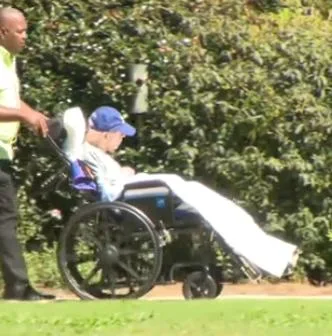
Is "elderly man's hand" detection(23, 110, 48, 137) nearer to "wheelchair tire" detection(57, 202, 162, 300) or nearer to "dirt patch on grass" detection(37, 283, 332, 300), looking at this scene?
"wheelchair tire" detection(57, 202, 162, 300)

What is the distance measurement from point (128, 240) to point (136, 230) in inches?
4.8

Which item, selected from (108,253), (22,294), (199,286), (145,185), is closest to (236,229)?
(199,286)

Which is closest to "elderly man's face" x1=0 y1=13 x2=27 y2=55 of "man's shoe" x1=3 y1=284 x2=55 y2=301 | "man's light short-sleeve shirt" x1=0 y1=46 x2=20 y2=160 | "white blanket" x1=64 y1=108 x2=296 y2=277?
"man's light short-sleeve shirt" x1=0 y1=46 x2=20 y2=160

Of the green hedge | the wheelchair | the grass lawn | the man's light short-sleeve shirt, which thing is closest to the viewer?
the grass lawn

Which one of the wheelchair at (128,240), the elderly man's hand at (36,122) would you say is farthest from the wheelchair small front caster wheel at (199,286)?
the elderly man's hand at (36,122)

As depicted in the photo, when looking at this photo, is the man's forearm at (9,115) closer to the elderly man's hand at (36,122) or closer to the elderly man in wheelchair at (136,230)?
the elderly man's hand at (36,122)

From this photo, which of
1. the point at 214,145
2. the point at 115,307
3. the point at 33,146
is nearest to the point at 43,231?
the point at 33,146

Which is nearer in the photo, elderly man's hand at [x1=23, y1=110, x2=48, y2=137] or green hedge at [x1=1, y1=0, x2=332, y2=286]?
elderly man's hand at [x1=23, y1=110, x2=48, y2=137]

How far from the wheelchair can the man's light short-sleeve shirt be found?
32 centimetres

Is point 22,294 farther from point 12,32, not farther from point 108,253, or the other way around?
point 12,32

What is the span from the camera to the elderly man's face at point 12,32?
9438 millimetres

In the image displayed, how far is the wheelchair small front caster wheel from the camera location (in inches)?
383

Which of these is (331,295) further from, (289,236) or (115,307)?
(115,307)

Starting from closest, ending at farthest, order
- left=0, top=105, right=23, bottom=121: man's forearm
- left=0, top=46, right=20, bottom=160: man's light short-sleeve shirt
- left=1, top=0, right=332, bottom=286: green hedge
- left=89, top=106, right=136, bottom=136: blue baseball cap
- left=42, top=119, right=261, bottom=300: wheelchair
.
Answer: left=0, top=105, right=23, bottom=121: man's forearm < left=0, top=46, right=20, bottom=160: man's light short-sleeve shirt < left=42, top=119, right=261, bottom=300: wheelchair < left=89, top=106, right=136, bottom=136: blue baseball cap < left=1, top=0, right=332, bottom=286: green hedge
